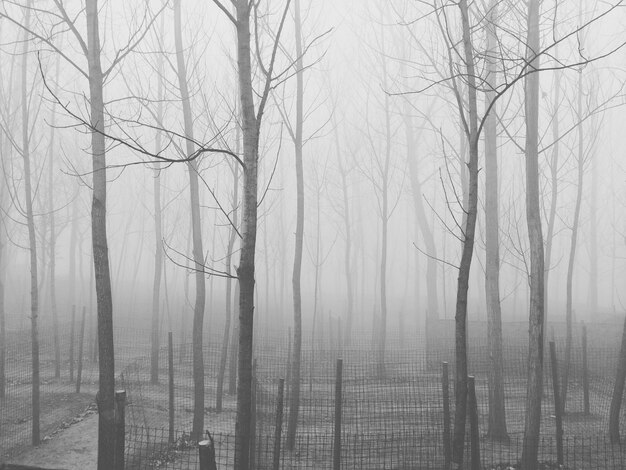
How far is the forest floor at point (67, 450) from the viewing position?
6.60 metres

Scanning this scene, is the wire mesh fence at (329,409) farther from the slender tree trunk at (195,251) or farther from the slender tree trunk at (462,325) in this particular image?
the slender tree trunk at (462,325)

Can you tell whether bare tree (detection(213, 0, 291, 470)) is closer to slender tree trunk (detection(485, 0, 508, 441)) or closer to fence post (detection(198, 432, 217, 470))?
fence post (detection(198, 432, 217, 470))

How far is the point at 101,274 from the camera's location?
18.1ft

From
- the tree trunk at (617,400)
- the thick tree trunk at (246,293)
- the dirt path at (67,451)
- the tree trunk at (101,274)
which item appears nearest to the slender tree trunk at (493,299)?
the tree trunk at (617,400)

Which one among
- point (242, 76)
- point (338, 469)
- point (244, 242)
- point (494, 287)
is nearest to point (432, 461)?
point (338, 469)

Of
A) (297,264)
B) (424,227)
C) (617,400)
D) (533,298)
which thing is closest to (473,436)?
(533,298)

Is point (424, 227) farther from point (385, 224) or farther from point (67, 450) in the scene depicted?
point (67, 450)

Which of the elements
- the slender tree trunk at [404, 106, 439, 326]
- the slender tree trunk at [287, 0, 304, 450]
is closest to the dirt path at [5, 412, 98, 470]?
the slender tree trunk at [287, 0, 304, 450]

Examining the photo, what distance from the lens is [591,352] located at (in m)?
12.8

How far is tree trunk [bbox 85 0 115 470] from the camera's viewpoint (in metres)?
5.09

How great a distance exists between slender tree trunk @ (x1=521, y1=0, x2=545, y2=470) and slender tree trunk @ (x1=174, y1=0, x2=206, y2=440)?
379 cm

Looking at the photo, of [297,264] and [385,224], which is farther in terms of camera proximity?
[385,224]

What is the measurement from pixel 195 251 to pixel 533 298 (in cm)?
508

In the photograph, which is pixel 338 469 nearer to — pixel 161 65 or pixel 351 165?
pixel 161 65
